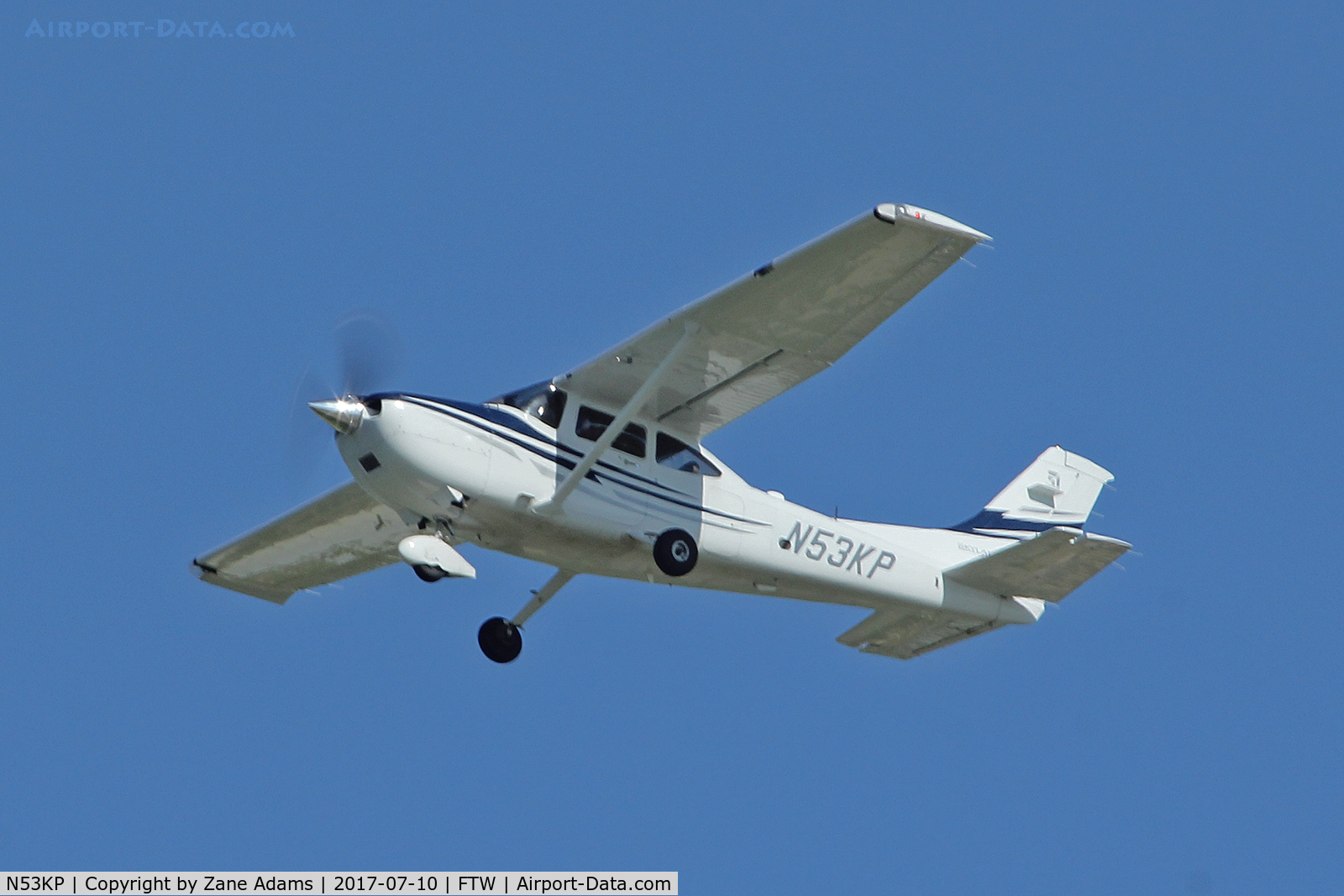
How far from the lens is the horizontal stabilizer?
16.7 metres

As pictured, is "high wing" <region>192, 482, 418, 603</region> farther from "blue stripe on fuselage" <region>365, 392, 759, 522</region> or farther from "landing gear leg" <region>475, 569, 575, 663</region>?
"blue stripe on fuselage" <region>365, 392, 759, 522</region>

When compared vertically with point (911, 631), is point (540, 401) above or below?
above

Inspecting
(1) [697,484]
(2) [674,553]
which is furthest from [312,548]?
(2) [674,553]

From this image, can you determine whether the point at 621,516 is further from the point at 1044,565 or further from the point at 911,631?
the point at 1044,565

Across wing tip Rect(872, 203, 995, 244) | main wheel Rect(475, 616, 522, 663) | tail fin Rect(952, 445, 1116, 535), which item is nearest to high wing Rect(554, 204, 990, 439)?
wing tip Rect(872, 203, 995, 244)

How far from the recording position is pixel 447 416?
49.3 ft

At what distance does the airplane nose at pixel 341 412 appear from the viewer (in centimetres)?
1480

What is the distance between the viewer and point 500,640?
16.8 meters

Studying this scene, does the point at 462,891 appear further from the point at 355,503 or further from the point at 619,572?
the point at 355,503

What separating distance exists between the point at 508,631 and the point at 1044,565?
520 cm

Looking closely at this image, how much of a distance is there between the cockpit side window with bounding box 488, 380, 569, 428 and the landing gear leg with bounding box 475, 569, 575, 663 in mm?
1726

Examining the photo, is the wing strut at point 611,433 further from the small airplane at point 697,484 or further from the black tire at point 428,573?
the black tire at point 428,573

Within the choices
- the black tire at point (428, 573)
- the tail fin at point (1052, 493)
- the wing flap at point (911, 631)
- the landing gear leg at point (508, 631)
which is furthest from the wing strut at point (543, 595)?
the tail fin at point (1052, 493)

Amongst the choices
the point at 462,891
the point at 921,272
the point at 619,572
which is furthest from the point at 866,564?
the point at 462,891
